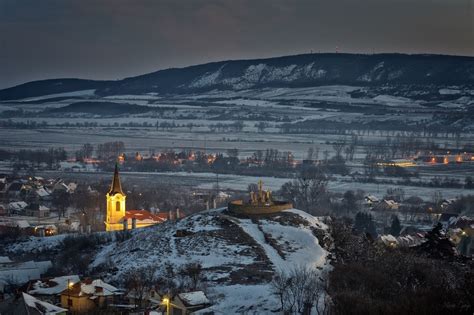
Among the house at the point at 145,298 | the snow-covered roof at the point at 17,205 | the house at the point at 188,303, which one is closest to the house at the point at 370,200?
the snow-covered roof at the point at 17,205

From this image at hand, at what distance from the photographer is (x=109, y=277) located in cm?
3969

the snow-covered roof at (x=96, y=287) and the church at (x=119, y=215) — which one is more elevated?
the snow-covered roof at (x=96, y=287)

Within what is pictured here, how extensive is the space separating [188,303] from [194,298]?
53 cm

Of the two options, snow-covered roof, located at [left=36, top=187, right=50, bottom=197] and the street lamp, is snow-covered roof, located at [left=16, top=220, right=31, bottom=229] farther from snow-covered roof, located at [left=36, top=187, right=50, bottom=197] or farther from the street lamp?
the street lamp

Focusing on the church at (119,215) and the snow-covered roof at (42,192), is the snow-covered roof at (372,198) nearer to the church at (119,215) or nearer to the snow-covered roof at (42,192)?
the snow-covered roof at (42,192)

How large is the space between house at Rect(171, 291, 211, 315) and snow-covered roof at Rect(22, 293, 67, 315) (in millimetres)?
3317

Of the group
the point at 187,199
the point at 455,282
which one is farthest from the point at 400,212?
the point at 455,282

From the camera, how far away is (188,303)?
34250mm

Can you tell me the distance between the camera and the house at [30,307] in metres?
32.5

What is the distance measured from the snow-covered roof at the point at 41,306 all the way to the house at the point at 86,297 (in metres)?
1.16

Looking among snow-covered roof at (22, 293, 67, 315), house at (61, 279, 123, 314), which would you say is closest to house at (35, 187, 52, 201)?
house at (61, 279, 123, 314)

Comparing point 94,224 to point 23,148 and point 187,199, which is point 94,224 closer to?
point 187,199

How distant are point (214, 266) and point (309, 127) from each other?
516ft

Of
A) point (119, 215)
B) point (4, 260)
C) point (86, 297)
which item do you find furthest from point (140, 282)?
point (119, 215)
